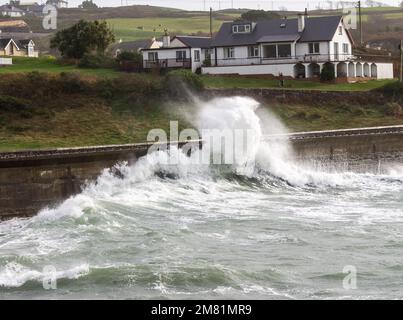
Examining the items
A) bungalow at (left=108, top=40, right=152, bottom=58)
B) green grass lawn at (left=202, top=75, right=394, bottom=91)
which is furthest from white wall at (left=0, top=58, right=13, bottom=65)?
bungalow at (left=108, top=40, right=152, bottom=58)

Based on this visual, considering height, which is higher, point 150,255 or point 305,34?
point 305,34

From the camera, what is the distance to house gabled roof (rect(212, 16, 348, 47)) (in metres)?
48.8

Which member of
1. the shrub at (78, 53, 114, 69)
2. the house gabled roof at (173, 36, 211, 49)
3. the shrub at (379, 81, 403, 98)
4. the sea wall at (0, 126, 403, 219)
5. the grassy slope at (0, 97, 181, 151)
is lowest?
the sea wall at (0, 126, 403, 219)

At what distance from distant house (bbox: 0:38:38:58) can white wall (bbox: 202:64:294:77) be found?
19331 millimetres

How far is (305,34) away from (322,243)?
102 feet

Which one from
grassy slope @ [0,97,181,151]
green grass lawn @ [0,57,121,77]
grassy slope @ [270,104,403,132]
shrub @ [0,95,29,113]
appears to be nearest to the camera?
grassy slope @ [0,97,181,151]

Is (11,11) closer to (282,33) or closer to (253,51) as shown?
(253,51)

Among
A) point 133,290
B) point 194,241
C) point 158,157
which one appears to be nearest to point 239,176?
point 158,157

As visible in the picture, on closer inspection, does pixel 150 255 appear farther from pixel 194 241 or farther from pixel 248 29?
pixel 248 29

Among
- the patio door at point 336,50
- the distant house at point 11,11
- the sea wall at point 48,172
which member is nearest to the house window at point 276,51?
the patio door at point 336,50

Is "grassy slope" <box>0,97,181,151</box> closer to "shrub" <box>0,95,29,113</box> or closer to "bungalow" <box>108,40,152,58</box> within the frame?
"shrub" <box>0,95,29,113</box>

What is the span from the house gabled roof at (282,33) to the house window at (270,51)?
1.44 feet

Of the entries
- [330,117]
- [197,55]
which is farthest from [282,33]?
[330,117]
